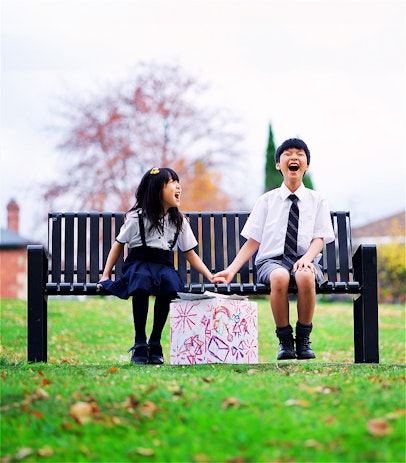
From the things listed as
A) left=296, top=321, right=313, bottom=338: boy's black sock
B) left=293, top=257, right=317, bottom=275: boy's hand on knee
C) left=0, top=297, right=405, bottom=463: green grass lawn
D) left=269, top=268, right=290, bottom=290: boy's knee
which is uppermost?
left=293, top=257, right=317, bottom=275: boy's hand on knee

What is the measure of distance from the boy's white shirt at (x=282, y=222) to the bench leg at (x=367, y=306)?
33cm

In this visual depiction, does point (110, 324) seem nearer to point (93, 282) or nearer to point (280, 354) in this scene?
point (93, 282)

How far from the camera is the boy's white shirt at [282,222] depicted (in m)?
5.63

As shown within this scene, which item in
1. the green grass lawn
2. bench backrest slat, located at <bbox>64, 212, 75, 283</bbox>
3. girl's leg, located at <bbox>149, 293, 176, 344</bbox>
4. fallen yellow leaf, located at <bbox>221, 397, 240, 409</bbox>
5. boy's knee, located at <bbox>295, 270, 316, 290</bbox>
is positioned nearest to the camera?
the green grass lawn

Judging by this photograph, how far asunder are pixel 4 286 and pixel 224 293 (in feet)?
97.6

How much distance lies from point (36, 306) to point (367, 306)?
2430 mm

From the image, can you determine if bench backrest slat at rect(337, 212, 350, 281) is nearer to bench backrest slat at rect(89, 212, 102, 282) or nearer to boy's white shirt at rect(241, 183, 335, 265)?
boy's white shirt at rect(241, 183, 335, 265)

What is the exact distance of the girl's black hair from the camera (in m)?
5.53

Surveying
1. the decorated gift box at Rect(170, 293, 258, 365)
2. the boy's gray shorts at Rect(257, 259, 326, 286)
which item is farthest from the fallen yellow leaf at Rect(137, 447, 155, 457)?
the boy's gray shorts at Rect(257, 259, 326, 286)

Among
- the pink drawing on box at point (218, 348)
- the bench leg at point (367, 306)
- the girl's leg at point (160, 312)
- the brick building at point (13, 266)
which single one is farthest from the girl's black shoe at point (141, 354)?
the brick building at point (13, 266)

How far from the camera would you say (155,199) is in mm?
5566

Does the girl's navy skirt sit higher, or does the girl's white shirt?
the girl's white shirt

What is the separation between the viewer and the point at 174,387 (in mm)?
3869

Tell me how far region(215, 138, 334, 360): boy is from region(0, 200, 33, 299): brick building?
28501 millimetres
